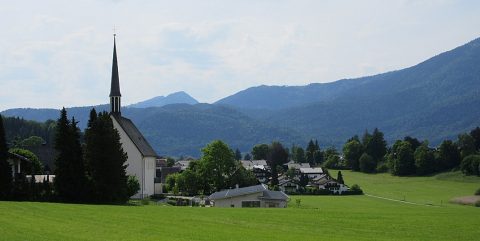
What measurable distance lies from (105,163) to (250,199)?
2264cm

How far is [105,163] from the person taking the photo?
183 feet

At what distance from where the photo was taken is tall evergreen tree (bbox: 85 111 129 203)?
55031 millimetres

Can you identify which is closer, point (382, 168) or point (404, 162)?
point (404, 162)

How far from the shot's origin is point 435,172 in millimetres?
147625

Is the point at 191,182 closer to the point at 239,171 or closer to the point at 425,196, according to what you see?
the point at 239,171

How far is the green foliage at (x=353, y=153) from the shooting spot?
6865 inches

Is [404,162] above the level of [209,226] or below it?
above

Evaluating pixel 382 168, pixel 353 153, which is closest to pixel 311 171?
pixel 382 168

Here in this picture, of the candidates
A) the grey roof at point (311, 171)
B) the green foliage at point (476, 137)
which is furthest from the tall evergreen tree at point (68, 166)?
the green foliage at point (476, 137)

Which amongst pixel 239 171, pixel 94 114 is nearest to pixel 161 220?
pixel 94 114

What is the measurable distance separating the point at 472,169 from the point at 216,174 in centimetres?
6507

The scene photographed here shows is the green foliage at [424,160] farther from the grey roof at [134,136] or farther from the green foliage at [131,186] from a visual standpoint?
the green foliage at [131,186]

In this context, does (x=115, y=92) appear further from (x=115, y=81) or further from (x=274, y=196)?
(x=274, y=196)

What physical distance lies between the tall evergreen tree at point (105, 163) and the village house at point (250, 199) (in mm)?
16740
